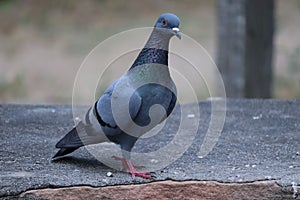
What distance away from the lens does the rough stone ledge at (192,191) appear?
344 centimetres

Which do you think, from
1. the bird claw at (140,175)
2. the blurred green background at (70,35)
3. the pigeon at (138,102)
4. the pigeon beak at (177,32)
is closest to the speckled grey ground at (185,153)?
the bird claw at (140,175)

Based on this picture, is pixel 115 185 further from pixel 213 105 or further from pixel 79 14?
pixel 79 14

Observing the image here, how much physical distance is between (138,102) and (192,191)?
53 centimetres

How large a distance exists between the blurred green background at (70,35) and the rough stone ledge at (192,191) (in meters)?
7.23

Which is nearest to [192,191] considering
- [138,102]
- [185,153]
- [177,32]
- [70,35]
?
[138,102]

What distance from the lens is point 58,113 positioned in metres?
5.19

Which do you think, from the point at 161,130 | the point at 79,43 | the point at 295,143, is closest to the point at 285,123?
the point at 295,143

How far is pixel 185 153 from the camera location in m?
4.10

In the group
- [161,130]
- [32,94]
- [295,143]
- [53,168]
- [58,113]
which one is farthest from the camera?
[32,94]

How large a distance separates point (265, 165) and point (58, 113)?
1.95 meters

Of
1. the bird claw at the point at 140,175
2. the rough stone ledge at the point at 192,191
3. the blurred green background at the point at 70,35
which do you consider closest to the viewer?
the rough stone ledge at the point at 192,191

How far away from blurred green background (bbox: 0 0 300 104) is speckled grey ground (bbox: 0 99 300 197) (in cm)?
577

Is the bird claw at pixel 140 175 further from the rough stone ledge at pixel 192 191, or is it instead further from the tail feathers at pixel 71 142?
the tail feathers at pixel 71 142

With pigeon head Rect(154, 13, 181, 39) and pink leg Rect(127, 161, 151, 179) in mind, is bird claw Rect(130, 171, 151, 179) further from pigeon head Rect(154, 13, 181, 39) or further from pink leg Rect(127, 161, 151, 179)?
pigeon head Rect(154, 13, 181, 39)
